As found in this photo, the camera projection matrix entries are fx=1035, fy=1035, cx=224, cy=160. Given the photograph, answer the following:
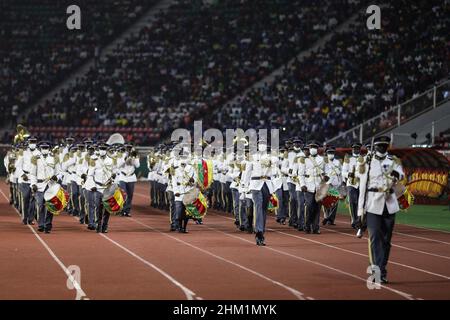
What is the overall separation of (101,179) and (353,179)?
5.64 m

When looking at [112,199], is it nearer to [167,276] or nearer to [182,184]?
[182,184]

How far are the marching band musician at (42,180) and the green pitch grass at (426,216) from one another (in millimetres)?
8896

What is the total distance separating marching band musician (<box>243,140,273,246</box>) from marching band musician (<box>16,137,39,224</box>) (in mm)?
5065

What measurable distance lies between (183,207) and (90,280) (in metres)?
8.71

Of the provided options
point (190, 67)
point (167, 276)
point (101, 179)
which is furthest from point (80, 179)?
point (190, 67)

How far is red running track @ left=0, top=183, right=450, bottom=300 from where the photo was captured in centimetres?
1255

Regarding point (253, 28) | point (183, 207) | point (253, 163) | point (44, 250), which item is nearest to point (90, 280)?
point (44, 250)

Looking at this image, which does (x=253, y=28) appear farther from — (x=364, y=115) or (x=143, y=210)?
(x=143, y=210)

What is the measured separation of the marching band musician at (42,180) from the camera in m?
21.4

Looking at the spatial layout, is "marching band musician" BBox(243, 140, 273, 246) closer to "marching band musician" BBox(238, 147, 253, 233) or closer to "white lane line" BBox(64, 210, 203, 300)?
"marching band musician" BBox(238, 147, 253, 233)

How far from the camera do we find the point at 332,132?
134 ft

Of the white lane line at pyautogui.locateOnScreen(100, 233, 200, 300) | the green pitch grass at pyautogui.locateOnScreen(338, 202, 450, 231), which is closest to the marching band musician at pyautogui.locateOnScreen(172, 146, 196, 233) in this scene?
the white lane line at pyautogui.locateOnScreen(100, 233, 200, 300)

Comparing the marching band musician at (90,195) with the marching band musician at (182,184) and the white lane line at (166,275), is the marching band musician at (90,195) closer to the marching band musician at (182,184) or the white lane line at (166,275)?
the marching band musician at (182,184)

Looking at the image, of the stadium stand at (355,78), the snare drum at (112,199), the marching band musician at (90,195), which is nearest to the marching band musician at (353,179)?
the snare drum at (112,199)
